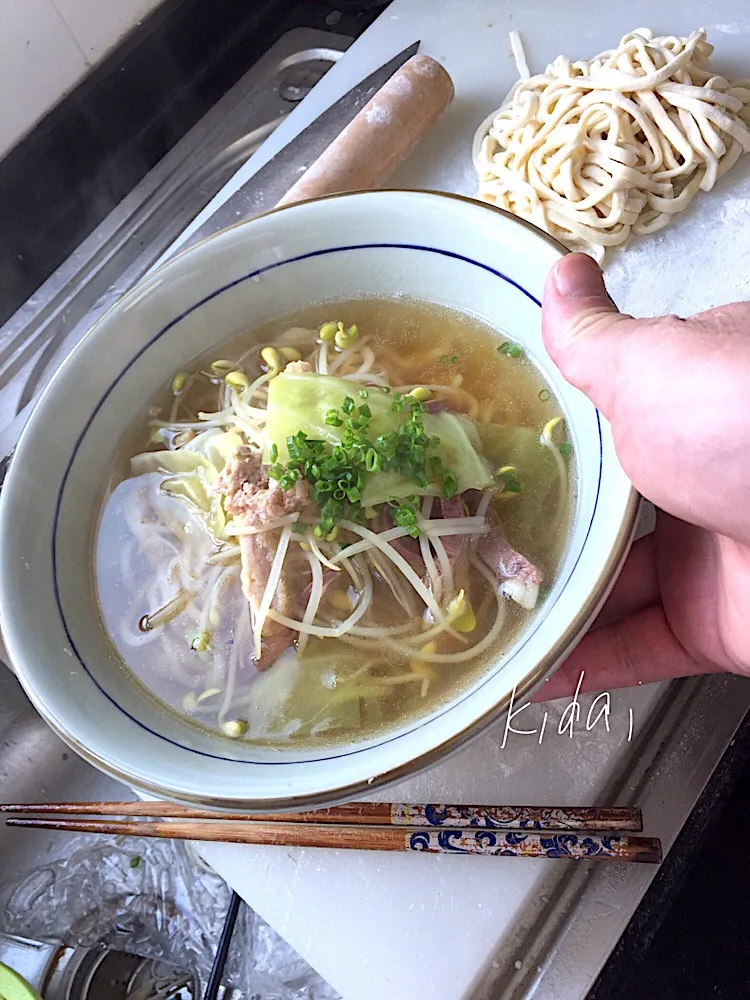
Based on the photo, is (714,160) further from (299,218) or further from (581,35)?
(299,218)

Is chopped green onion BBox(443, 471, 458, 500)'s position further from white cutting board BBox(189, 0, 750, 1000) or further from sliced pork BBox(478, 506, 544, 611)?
white cutting board BBox(189, 0, 750, 1000)

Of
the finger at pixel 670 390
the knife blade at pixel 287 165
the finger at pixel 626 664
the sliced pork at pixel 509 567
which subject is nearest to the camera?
the finger at pixel 670 390

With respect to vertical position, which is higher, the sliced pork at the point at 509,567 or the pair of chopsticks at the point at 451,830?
the sliced pork at the point at 509,567

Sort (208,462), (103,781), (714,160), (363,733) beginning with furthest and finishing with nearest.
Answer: (103,781), (714,160), (208,462), (363,733)

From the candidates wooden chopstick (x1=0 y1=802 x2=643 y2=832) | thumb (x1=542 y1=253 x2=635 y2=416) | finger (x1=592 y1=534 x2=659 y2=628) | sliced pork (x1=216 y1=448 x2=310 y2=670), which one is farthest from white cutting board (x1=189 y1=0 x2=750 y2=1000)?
thumb (x1=542 y1=253 x2=635 y2=416)

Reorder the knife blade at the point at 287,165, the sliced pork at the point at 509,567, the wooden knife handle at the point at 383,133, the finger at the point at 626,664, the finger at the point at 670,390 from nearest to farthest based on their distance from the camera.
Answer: the finger at the point at 670,390
the sliced pork at the point at 509,567
the finger at the point at 626,664
the wooden knife handle at the point at 383,133
the knife blade at the point at 287,165

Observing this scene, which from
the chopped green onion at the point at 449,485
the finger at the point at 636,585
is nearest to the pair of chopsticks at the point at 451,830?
the finger at the point at 636,585

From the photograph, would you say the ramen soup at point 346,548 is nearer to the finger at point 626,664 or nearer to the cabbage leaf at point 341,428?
the cabbage leaf at point 341,428

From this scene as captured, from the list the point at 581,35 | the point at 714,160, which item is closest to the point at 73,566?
the point at 714,160
